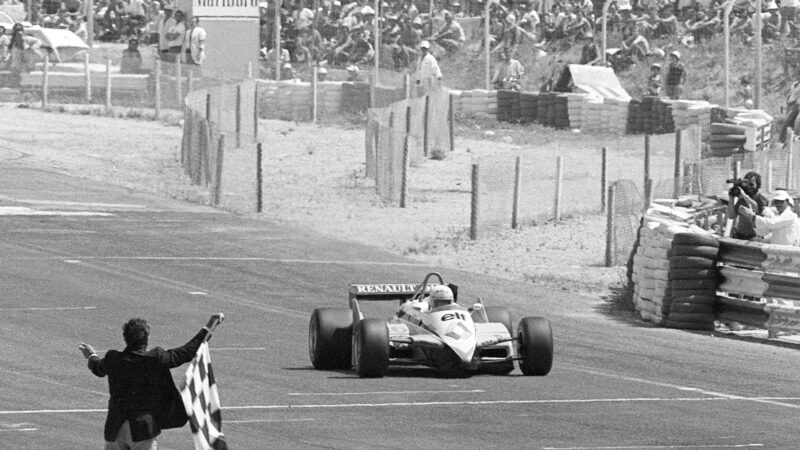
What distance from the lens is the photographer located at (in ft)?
67.7

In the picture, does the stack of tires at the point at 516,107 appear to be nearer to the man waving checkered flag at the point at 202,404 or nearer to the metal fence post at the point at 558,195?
the metal fence post at the point at 558,195

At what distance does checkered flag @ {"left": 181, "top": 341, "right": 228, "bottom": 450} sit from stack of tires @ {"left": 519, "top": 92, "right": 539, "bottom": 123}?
3403 cm

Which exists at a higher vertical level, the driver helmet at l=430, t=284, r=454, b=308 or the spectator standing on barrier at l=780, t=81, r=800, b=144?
the spectator standing on barrier at l=780, t=81, r=800, b=144

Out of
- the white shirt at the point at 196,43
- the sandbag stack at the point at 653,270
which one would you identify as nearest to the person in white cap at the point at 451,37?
the white shirt at the point at 196,43

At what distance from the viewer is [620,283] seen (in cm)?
2400

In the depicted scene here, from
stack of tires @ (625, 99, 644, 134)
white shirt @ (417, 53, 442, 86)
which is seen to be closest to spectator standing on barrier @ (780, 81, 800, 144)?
stack of tires @ (625, 99, 644, 134)

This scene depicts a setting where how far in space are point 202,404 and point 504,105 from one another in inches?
1369

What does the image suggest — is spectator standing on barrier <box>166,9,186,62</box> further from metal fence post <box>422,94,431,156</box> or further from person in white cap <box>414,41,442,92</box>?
metal fence post <box>422,94,431,156</box>

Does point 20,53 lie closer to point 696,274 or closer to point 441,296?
point 696,274

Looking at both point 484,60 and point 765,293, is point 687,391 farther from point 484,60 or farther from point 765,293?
point 484,60

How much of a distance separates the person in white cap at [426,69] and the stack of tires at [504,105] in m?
Result: 2.28

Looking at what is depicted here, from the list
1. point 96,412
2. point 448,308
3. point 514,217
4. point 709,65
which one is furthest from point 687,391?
point 709,65

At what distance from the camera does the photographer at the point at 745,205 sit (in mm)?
20625

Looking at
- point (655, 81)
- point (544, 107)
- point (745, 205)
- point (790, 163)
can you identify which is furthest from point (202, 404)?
point (544, 107)
